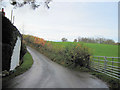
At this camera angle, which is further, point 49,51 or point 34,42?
point 34,42

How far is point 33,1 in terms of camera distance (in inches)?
318

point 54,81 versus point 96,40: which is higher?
point 96,40

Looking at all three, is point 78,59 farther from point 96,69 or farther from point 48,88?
point 48,88

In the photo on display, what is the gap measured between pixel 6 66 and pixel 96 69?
694cm

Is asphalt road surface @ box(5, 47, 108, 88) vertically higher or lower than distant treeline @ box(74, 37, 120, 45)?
lower

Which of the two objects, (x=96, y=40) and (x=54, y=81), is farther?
(x=96, y=40)

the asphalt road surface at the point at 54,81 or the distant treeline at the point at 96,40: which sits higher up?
the distant treeline at the point at 96,40

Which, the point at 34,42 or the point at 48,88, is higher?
the point at 34,42

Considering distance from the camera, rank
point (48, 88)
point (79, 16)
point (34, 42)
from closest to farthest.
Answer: point (48, 88)
point (79, 16)
point (34, 42)

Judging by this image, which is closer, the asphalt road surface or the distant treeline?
the asphalt road surface

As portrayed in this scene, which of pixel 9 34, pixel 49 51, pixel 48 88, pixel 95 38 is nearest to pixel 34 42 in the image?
pixel 49 51

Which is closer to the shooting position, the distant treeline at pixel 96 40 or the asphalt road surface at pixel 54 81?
the asphalt road surface at pixel 54 81

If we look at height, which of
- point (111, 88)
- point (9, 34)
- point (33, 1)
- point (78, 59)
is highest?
point (33, 1)

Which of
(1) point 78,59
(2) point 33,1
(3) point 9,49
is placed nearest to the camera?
(3) point 9,49
